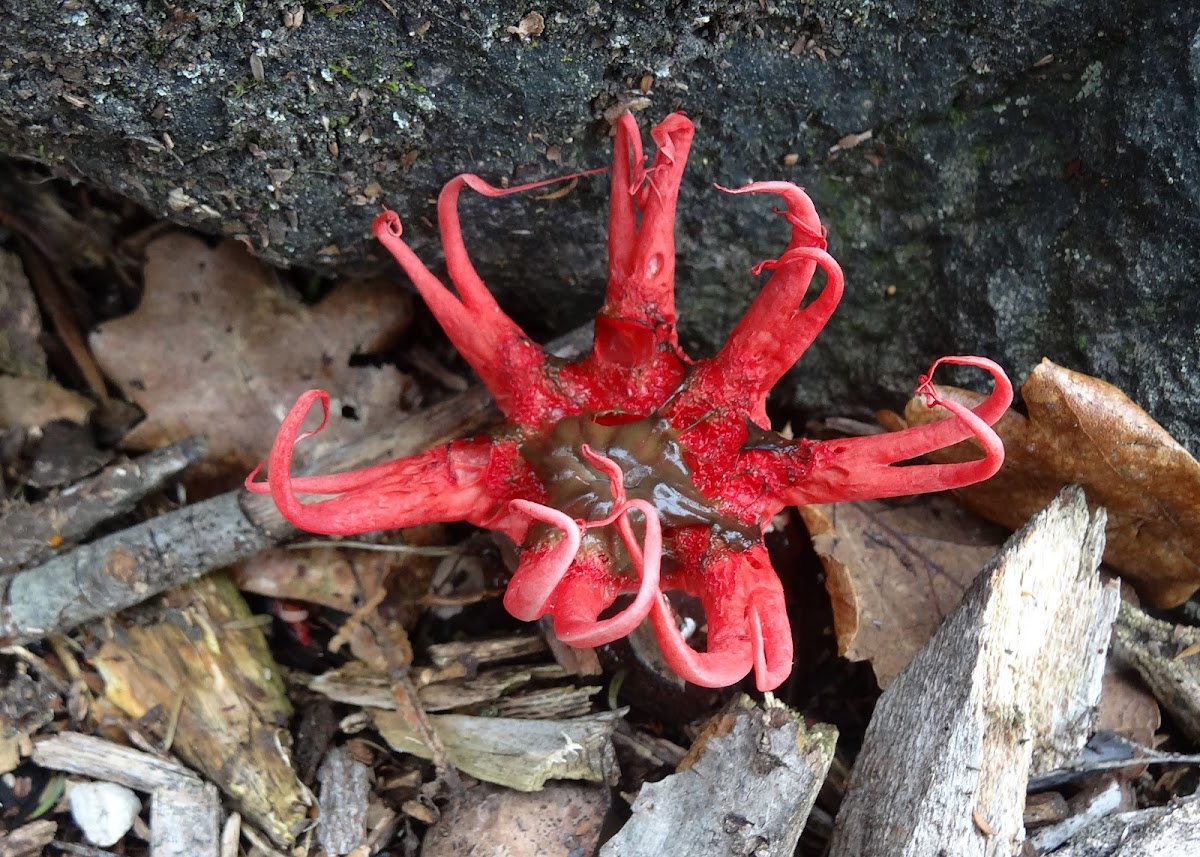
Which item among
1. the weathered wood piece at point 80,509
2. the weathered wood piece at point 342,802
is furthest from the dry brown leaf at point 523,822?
the weathered wood piece at point 80,509

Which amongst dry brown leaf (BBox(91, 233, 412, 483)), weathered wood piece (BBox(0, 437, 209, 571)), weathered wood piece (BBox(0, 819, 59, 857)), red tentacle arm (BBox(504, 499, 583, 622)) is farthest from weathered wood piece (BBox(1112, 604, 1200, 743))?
weathered wood piece (BBox(0, 819, 59, 857))

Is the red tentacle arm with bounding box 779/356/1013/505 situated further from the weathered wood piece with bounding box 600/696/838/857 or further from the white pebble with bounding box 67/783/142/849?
the white pebble with bounding box 67/783/142/849

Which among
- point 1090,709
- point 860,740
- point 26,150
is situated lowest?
point 860,740

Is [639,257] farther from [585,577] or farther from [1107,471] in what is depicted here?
[1107,471]

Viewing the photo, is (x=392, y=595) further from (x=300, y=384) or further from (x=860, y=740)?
(x=860, y=740)

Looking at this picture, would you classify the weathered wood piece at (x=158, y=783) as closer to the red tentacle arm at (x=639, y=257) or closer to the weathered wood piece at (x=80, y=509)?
the weathered wood piece at (x=80, y=509)

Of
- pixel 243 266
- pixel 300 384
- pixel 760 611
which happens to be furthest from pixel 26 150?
pixel 760 611

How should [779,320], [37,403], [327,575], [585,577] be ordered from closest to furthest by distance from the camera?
[585,577], [779,320], [327,575], [37,403]

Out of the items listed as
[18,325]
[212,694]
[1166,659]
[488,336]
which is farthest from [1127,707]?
[18,325]
